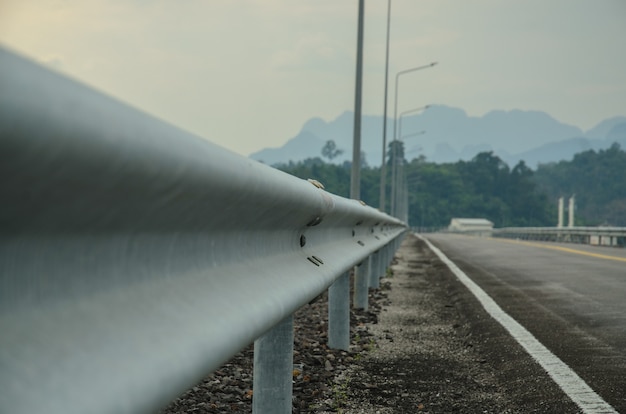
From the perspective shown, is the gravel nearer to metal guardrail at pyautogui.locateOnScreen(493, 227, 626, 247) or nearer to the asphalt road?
the asphalt road

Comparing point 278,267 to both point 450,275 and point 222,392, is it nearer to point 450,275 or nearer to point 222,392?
point 222,392

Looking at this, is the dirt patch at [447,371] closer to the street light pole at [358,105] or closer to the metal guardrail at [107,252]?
the metal guardrail at [107,252]

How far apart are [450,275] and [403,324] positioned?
6.59 metres

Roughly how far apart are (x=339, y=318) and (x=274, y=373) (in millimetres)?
3102

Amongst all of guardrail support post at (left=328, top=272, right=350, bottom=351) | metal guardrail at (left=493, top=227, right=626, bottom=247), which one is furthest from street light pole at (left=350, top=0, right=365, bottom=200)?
metal guardrail at (left=493, top=227, right=626, bottom=247)

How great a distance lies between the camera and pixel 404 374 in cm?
578

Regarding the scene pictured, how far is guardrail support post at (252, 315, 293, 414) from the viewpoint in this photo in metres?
3.52

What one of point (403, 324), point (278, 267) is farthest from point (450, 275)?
point (278, 267)

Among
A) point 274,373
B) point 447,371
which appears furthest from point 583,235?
point 274,373

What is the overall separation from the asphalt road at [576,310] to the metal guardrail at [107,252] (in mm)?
2770

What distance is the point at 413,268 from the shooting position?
19.0 meters

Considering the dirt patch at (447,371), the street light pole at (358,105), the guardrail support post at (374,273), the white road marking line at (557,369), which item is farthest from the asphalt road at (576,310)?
the street light pole at (358,105)

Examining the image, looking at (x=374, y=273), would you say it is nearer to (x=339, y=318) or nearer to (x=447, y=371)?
(x=339, y=318)

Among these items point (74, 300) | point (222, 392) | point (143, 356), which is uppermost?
point (74, 300)
